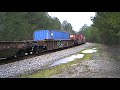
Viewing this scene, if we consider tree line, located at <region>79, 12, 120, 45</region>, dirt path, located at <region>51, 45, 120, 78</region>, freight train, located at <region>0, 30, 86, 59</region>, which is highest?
tree line, located at <region>79, 12, 120, 45</region>

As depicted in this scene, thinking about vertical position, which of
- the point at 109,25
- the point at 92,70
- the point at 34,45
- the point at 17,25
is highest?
the point at 17,25

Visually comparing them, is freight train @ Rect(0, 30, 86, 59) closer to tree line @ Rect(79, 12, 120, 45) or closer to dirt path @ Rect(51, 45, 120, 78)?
dirt path @ Rect(51, 45, 120, 78)

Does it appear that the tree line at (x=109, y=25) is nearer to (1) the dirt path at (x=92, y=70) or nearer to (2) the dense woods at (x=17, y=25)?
(2) the dense woods at (x=17, y=25)

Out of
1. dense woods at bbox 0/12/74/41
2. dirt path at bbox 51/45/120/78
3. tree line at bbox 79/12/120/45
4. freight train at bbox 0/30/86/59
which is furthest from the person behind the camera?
dense woods at bbox 0/12/74/41

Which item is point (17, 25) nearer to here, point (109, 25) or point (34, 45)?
point (109, 25)

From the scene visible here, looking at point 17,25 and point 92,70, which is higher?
point 17,25

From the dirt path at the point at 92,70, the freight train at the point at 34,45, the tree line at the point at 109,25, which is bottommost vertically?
the dirt path at the point at 92,70

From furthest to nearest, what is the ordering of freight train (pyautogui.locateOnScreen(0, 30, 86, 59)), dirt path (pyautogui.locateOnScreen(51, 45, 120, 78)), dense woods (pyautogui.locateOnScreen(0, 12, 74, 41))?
dense woods (pyautogui.locateOnScreen(0, 12, 74, 41)) < freight train (pyautogui.locateOnScreen(0, 30, 86, 59)) < dirt path (pyautogui.locateOnScreen(51, 45, 120, 78))

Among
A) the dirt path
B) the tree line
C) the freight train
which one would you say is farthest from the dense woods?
the dirt path

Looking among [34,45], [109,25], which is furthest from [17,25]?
[34,45]

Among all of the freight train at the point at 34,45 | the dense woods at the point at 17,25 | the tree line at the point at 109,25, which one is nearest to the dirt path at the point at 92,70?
the freight train at the point at 34,45
